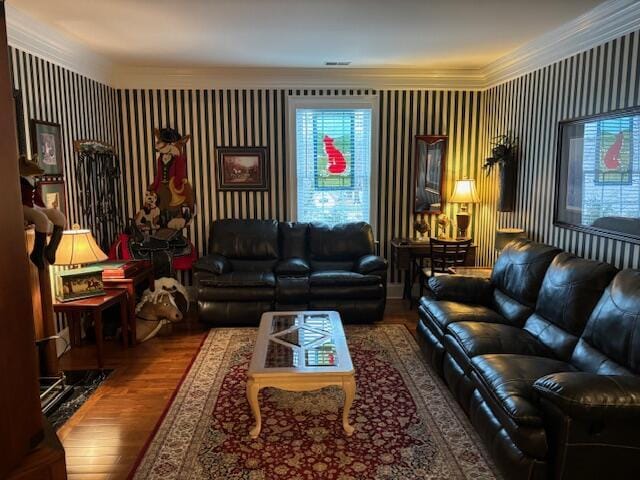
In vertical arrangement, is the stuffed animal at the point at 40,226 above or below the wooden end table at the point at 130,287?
above

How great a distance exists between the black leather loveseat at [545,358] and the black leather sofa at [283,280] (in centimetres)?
88

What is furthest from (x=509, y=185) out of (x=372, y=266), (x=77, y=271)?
(x=77, y=271)

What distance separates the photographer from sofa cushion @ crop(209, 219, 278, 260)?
17.9 ft

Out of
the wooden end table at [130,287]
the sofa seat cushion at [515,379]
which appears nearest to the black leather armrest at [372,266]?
the sofa seat cushion at [515,379]

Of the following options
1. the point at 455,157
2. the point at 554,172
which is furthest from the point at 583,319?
the point at 455,157

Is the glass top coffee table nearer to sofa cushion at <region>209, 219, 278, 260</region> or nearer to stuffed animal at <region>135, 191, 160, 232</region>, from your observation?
sofa cushion at <region>209, 219, 278, 260</region>

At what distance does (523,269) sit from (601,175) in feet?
2.93

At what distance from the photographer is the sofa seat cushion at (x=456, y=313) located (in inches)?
140

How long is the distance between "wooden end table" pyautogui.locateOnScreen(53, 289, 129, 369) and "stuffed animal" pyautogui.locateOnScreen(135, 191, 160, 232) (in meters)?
1.57

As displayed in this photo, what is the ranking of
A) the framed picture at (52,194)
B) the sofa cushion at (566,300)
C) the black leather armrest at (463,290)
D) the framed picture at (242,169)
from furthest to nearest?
the framed picture at (242,169) → the black leather armrest at (463,290) → the framed picture at (52,194) → the sofa cushion at (566,300)

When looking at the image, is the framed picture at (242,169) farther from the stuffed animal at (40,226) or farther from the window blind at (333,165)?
the stuffed animal at (40,226)

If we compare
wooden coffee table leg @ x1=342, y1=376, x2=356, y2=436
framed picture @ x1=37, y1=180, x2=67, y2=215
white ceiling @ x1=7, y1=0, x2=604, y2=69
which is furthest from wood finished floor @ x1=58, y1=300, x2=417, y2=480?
white ceiling @ x1=7, y1=0, x2=604, y2=69

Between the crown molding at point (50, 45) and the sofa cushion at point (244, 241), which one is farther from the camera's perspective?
the sofa cushion at point (244, 241)

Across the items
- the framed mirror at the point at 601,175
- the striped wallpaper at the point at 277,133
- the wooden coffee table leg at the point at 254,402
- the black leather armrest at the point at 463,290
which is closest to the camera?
the wooden coffee table leg at the point at 254,402
